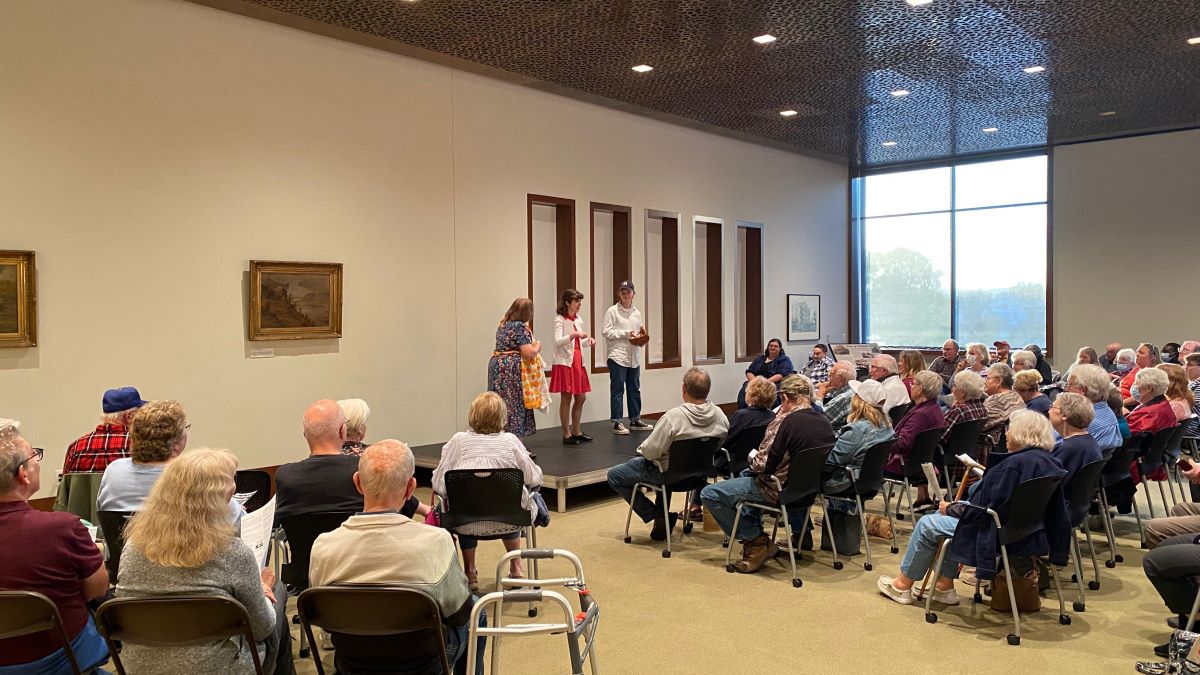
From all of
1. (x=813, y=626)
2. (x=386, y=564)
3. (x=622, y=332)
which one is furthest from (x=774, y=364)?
(x=386, y=564)

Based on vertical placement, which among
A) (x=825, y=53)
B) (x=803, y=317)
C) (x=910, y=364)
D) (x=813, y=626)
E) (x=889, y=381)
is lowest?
(x=813, y=626)

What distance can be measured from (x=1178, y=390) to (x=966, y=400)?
57.3 inches

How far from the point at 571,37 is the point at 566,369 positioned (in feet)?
10.1

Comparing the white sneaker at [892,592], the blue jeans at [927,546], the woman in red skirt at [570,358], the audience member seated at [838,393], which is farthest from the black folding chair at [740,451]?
the woman in red skirt at [570,358]

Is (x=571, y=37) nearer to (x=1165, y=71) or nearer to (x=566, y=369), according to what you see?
(x=566, y=369)

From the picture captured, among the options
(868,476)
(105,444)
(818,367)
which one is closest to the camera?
(105,444)

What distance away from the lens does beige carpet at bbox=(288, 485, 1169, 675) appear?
3.97 metres

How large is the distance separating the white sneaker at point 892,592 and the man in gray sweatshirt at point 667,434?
1.41 meters

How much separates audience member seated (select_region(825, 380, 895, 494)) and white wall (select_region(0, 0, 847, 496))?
4.71m

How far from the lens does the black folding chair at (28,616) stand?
2537 mm

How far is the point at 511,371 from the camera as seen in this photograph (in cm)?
801

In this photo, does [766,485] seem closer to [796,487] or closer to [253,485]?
[796,487]

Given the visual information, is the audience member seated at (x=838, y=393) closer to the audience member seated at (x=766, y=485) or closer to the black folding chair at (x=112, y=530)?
the audience member seated at (x=766, y=485)

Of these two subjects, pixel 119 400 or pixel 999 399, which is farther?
pixel 999 399
